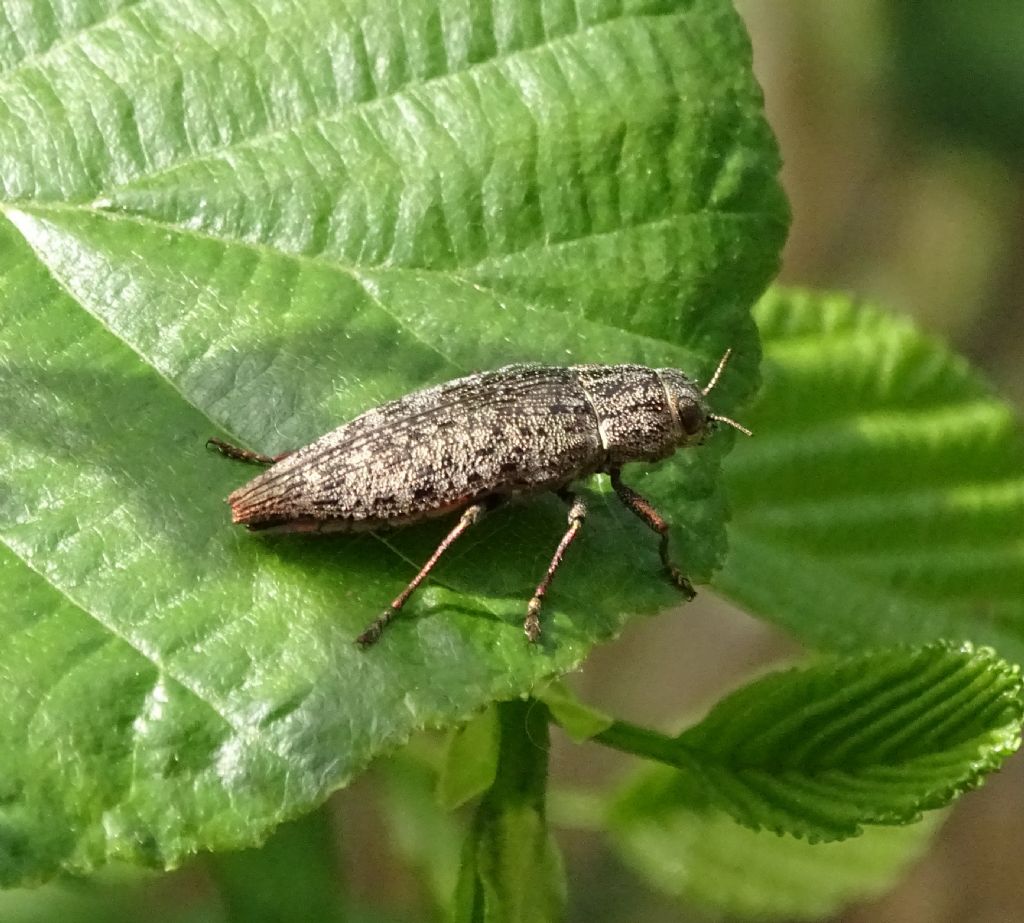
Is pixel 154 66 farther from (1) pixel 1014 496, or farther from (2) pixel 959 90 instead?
(2) pixel 959 90

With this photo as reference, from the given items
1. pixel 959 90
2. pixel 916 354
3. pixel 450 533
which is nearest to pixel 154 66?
pixel 450 533

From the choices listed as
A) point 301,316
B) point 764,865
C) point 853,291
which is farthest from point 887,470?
point 853,291

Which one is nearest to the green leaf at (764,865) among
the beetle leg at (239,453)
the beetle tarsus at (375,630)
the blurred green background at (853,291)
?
the blurred green background at (853,291)

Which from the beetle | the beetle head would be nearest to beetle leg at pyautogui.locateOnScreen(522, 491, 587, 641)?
the beetle

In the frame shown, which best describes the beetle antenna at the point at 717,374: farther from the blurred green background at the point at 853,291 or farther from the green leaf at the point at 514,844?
the blurred green background at the point at 853,291

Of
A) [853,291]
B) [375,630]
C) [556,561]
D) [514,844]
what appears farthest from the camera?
[853,291]

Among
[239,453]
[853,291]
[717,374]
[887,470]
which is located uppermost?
[239,453]

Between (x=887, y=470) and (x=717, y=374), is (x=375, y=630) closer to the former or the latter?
(x=717, y=374)
